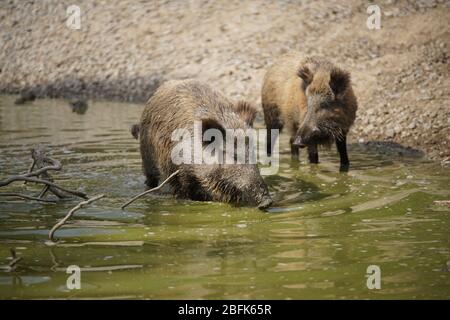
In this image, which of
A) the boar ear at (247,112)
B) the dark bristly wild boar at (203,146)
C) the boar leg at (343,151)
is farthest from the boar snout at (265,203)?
the boar leg at (343,151)

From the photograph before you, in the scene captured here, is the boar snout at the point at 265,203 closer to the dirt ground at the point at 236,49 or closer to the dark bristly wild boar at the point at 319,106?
the dark bristly wild boar at the point at 319,106

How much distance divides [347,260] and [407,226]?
53.0 inches

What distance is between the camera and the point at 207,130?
8.84 meters

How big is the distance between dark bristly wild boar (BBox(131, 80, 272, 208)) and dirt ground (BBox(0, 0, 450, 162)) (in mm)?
4041

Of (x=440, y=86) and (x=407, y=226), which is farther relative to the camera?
(x=440, y=86)

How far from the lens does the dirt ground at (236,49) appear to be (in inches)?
540

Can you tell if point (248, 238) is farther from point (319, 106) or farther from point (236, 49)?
point (236, 49)

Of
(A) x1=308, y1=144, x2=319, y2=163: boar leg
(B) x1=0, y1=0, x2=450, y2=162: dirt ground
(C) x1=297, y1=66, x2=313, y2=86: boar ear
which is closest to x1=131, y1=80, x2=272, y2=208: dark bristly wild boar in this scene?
(C) x1=297, y1=66, x2=313, y2=86: boar ear

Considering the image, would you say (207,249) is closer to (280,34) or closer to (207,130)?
(207,130)

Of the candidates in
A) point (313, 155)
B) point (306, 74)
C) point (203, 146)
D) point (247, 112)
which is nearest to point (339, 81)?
point (306, 74)

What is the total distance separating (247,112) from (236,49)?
8.95 m

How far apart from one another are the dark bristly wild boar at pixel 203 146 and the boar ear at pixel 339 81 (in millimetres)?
2059

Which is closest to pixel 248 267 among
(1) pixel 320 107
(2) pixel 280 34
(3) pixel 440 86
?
(1) pixel 320 107
